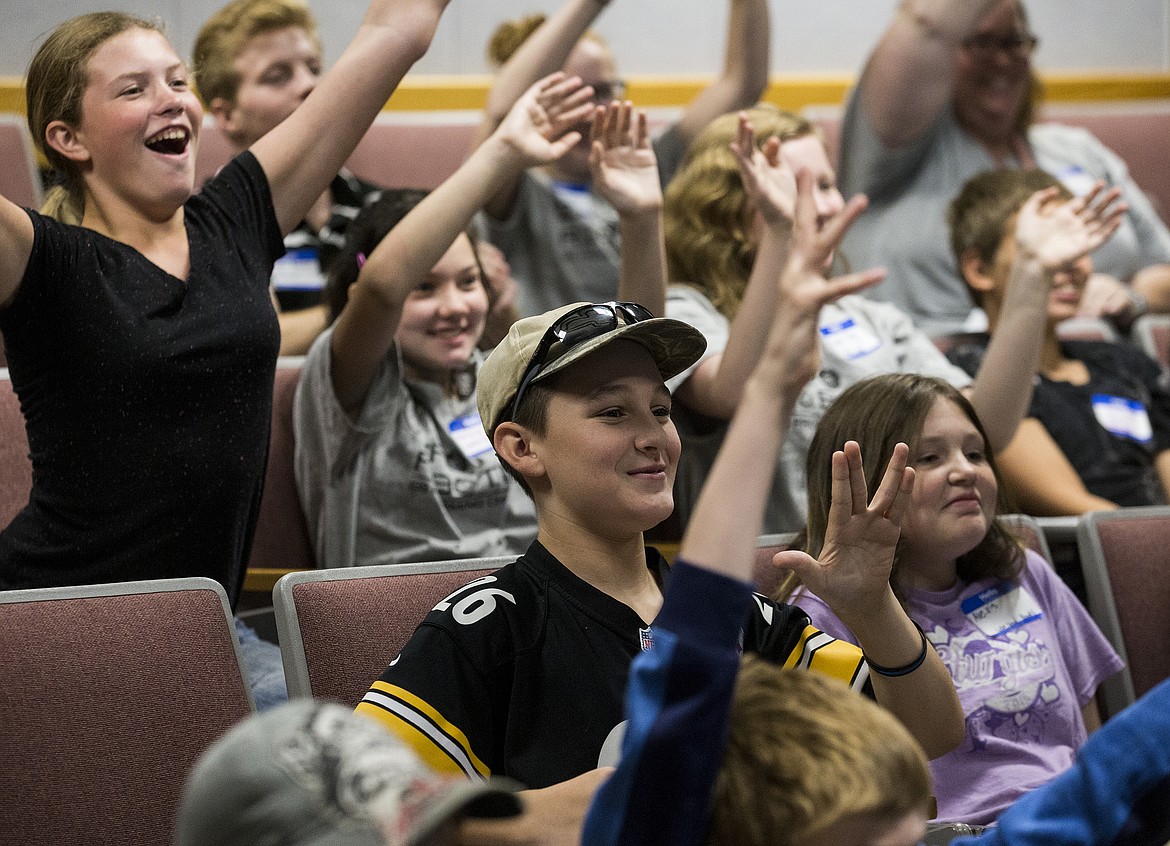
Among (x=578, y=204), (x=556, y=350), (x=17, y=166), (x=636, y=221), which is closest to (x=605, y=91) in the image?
(x=578, y=204)

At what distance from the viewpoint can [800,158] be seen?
8.32ft

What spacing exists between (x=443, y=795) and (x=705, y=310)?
1.68m

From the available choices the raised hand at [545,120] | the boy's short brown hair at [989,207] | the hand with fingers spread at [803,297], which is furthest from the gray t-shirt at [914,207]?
the hand with fingers spread at [803,297]

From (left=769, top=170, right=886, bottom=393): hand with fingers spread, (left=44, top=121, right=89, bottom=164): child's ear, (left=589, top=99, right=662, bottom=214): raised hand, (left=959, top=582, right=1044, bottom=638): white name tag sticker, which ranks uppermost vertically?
(left=769, top=170, right=886, bottom=393): hand with fingers spread

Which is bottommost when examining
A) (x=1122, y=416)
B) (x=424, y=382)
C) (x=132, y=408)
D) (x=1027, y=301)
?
(x=1122, y=416)

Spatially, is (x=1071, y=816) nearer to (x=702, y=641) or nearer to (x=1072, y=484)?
(x=702, y=641)

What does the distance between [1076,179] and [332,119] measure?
7.22 feet

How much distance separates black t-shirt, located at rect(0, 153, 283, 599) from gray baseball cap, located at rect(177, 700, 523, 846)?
3.26ft

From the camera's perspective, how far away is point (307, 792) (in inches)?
32.7

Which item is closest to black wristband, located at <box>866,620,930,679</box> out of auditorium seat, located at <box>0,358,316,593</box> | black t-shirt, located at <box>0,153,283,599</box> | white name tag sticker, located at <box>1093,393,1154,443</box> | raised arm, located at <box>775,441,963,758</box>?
raised arm, located at <box>775,441,963,758</box>

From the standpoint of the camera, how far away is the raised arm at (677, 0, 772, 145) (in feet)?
10.1

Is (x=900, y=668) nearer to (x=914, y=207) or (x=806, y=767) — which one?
(x=806, y=767)

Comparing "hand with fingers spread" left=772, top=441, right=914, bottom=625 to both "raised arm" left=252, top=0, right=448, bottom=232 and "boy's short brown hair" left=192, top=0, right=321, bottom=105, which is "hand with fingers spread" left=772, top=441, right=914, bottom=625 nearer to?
"raised arm" left=252, top=0, right=448, bottom=232

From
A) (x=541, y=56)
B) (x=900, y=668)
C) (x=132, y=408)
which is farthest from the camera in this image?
(x=541, y=56)
